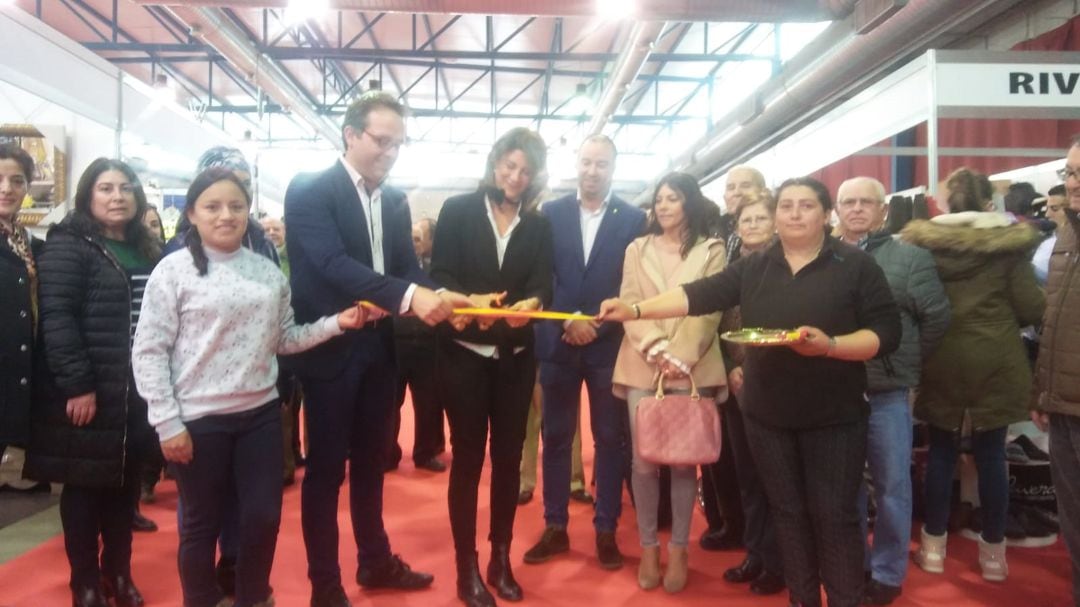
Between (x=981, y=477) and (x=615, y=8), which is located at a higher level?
(x=615, y=8)

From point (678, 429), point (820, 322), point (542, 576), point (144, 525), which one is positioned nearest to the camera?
point (820, 322)

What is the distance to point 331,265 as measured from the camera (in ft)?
7.30

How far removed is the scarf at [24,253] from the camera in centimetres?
231

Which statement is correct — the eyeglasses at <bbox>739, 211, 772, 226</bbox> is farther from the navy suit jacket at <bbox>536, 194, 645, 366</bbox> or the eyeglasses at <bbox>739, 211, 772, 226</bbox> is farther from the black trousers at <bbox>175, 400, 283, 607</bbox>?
the black trousers at <bbox>175, 400, 283, 607</bbox>

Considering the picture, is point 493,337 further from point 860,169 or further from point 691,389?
point 860,169

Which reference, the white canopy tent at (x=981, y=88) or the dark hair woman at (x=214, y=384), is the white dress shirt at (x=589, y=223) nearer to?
the dark hair woman at (x=214, y=384)

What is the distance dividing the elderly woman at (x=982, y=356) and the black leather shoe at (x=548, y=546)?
1.48 m

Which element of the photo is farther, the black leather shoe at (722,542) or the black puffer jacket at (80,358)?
the black leather shoe at (722,542)

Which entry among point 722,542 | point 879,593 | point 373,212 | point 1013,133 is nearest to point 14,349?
point 373,212

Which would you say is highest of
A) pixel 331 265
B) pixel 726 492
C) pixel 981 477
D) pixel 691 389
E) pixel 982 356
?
pixel 331 265

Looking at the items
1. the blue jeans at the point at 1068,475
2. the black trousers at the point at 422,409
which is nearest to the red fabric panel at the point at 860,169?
the black trousers at the point at 422,409

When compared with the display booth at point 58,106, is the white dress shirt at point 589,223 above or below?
below

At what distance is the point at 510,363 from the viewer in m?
2.48

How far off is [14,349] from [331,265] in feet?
3.33
